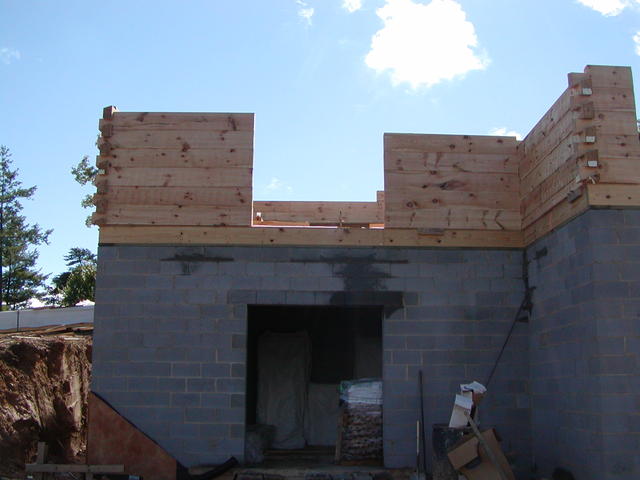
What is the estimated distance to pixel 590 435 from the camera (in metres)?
7.45

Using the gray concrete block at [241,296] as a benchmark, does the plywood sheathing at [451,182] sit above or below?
above

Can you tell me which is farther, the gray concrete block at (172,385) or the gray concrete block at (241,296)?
the gray concrete block at (241,296)

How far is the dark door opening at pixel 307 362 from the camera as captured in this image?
12797mm

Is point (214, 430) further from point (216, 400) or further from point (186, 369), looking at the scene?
point (186, 369)

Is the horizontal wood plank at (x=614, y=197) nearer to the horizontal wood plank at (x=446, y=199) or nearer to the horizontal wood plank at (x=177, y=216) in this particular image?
the horizontal wood plank at (x=446, y=199)

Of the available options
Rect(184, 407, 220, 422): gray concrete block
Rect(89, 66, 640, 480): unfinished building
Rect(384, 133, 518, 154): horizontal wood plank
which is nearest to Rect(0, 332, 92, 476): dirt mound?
Rect(89, 66, 640, 480): unfinished building

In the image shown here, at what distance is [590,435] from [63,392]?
9.65 metres

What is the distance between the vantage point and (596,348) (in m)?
7.42

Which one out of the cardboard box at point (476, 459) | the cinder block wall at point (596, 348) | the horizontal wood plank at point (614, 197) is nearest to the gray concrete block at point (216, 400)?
the cardboard box at point (476, 459)

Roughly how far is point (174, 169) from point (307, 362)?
16.1ft

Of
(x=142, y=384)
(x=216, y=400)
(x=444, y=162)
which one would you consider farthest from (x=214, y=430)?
(x=444, y=162)

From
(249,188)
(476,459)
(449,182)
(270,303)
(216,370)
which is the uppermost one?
(449,182)

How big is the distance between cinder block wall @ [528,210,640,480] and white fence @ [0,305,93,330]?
13.0 m

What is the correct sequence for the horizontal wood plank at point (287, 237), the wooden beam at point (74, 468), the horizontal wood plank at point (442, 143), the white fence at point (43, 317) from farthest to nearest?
1. the white fence at point (43, 317)
2. the horizontal wood plank at point (442, 143)
3. the horizontal wood plank at point (287, 237)
4. the wooden beam at point (74, 468)
